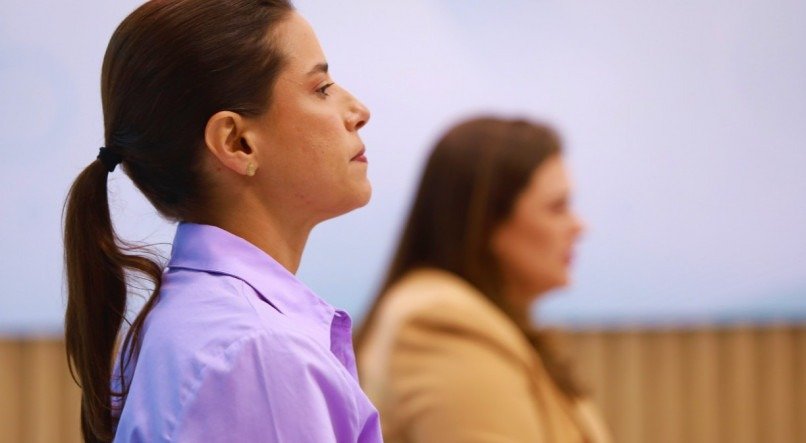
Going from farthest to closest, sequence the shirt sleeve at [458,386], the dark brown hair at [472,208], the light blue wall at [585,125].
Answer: the light blue wall at [585,125]
the dark brown hair at [472,208]
the shirt sleeve at [458,386]

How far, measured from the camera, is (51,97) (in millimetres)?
2719

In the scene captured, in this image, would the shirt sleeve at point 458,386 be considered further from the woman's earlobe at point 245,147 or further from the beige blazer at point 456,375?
the woman's earlobe at point 245,147

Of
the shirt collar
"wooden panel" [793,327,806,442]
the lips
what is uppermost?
the lips

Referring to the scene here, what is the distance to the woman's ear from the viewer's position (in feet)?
3.19

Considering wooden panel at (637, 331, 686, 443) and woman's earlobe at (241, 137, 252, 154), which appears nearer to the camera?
woman's earlobe at (241, 137, 252, 154)

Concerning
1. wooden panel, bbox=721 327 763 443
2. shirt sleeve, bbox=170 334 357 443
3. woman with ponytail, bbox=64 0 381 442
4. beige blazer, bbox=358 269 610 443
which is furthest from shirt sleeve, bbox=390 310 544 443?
wooden panel, bbox=721 327 763 443

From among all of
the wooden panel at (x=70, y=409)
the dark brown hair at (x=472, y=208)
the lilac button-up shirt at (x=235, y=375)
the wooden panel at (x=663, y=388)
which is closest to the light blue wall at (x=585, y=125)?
the wooden panel at (x=663, y=388)

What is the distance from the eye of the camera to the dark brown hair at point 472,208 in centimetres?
180

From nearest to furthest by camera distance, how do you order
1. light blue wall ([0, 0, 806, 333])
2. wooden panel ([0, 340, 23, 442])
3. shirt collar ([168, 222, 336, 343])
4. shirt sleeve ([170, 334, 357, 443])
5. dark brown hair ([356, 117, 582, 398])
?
1. shirt sleeve ([170, 334, 357, 443])
2. shirt collar ([168, 222, 336, 343])
3. dark brown hair ([356, 117, 582, 398])
4. light blue wall ([0, 0, 806, 333])
5. wooden panel ([0, 340, 23, 442])

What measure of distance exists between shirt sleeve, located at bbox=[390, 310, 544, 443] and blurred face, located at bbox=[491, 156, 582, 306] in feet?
0.52

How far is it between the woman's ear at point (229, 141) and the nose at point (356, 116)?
10cm

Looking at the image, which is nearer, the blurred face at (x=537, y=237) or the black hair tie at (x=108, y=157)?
the black hair tie at (x=108, y=157)

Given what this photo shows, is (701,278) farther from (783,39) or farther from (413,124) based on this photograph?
(413,124)

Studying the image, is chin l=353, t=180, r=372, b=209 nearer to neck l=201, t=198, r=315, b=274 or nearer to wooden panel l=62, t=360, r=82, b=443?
neck l=201, t=198, r=315, b=274
